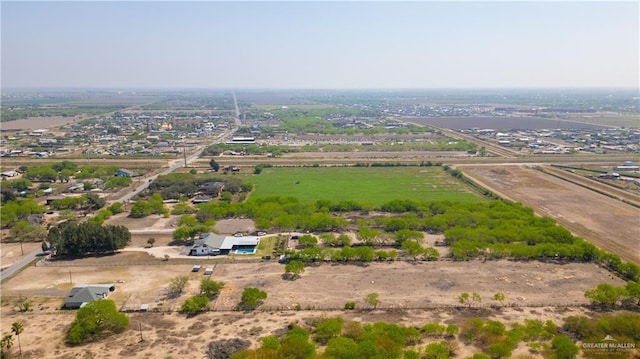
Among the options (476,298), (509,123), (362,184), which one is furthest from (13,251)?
(509,123)

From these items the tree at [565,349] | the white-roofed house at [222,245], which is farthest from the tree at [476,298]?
the white-roofed house at [222,245]

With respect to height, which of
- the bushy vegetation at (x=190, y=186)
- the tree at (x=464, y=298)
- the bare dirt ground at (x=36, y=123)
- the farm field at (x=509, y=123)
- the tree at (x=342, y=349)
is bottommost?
the tree at (x=464, y=298)

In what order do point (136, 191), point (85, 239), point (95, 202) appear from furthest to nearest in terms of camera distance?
point (136, 191) → point (95, 202) → point (85, 239)

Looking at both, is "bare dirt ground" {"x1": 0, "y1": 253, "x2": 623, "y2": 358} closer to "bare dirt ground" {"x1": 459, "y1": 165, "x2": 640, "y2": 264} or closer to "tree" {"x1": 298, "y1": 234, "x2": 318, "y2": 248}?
"tree" {"x1": 298, "y1": 234, "x2": 318, "y2": 248}

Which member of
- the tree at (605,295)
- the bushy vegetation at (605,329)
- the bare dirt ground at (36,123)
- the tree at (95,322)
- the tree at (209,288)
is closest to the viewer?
the bushy vegetation at (605,329)

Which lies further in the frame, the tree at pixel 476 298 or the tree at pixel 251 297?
the tree at pixel 476 298

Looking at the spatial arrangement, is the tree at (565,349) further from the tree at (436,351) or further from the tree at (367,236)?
the tree at (367,236)

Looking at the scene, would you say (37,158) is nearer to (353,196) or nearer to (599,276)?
(353,196)

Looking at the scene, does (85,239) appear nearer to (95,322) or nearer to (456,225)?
(95,322)
